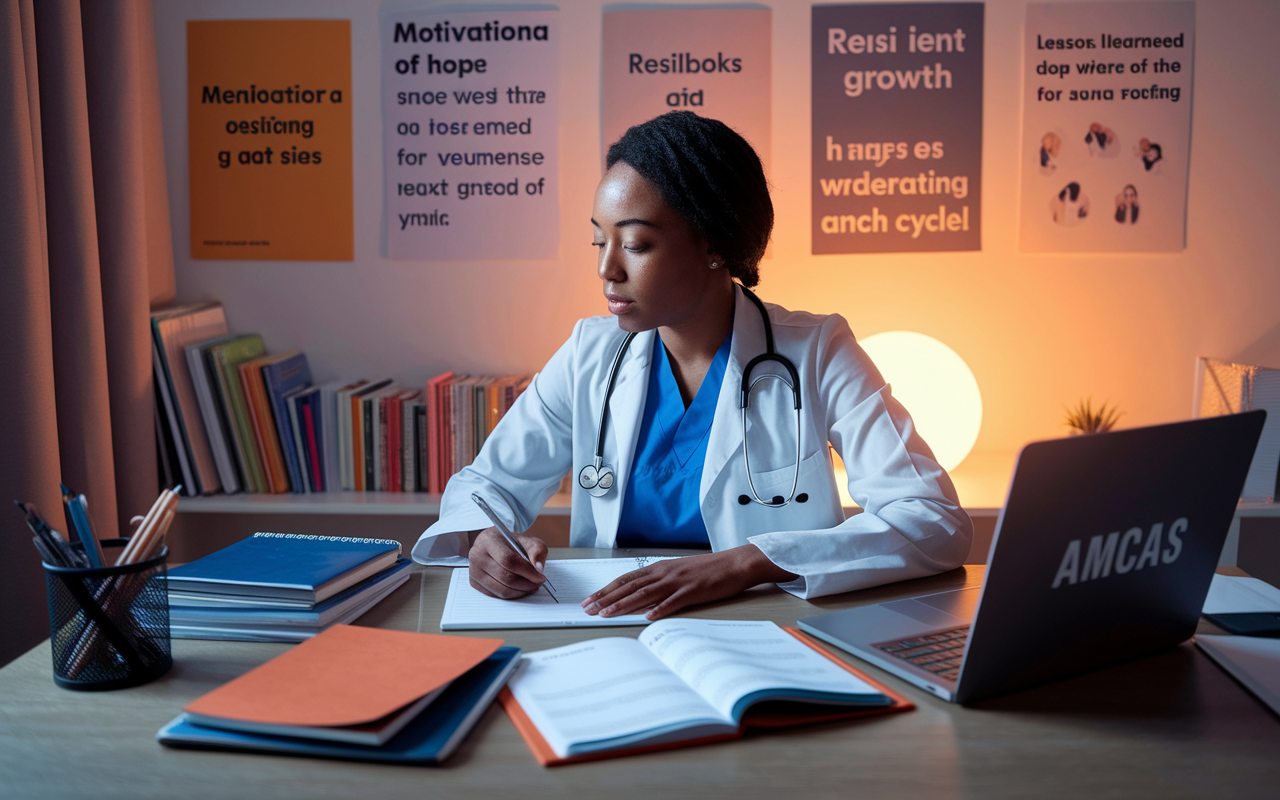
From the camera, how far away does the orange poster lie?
2.53 meters

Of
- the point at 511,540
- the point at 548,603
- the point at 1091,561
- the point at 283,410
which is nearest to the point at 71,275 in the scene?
the point at 283,410

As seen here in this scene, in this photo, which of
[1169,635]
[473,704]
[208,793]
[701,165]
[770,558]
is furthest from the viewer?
[701,165]

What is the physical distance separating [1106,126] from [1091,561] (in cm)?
206

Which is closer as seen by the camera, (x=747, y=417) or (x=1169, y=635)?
(x=1169, y=635)

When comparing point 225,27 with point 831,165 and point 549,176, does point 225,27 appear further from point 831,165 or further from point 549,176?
point 831,165

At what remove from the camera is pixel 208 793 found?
→ 2.31 ft

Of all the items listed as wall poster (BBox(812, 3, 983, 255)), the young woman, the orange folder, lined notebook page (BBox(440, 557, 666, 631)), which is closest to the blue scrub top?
the young woman

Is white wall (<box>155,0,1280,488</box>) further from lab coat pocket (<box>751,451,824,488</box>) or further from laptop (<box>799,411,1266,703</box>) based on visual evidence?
laptop (<box>799,411,1266,703</box>)

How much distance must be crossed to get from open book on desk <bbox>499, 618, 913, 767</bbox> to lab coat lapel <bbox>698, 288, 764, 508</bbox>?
24.4 inches

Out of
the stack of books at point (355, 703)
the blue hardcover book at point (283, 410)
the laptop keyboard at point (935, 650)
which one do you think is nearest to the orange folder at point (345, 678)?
the stack of books at point (355, 703)

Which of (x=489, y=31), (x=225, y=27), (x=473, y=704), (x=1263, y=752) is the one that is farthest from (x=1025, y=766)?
(x=225, y=27)

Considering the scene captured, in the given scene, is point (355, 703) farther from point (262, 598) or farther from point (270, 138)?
point (270, 138)

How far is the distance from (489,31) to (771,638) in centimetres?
203

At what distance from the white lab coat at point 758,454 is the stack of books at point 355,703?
480 millimetres
